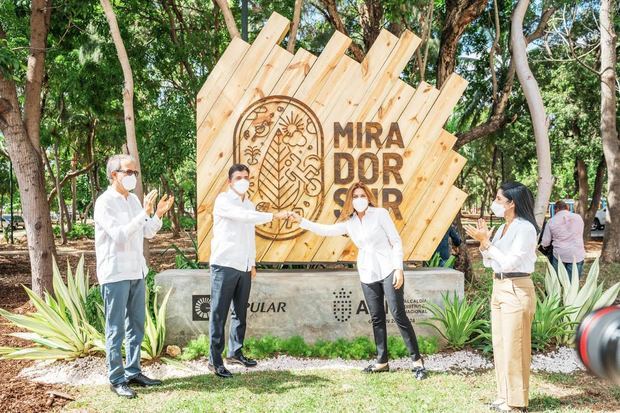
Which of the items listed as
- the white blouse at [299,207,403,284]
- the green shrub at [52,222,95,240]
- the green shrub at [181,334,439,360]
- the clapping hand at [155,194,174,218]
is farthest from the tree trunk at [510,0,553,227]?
the green shrub at [52,222,95,240]

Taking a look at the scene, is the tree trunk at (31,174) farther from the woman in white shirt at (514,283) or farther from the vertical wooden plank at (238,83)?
the woman in white shirt at (514,283)

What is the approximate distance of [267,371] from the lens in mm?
5027

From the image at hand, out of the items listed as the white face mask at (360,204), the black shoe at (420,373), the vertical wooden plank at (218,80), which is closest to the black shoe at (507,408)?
the black shoe at (420,373)

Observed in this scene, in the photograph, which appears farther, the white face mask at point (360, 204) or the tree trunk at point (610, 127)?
the tree trunk at point (610, 127)

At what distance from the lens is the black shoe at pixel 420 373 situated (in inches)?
187

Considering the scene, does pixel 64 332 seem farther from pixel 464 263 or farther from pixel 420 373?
pixel 464 263

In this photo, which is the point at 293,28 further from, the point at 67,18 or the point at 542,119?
the point at 67,18

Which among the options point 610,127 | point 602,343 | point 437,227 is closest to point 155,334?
point 437,227

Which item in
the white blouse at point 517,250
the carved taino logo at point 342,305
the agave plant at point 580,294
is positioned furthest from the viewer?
the agave plant at point 580,294

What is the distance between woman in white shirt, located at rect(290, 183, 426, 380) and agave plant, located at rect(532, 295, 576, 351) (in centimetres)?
152

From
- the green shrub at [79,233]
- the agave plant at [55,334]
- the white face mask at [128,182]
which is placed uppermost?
the white face mask at [128,182]

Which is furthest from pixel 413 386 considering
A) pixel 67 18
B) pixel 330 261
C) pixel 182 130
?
pixel 67 18

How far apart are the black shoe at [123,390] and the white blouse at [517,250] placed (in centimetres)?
303

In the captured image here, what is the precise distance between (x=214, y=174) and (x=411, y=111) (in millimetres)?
2300
